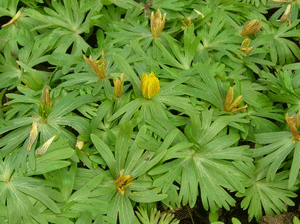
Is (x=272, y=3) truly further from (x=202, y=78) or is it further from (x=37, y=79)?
(x=37, y=79)

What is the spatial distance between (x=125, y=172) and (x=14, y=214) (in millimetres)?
564

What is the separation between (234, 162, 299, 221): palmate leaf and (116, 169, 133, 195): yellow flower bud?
66cm

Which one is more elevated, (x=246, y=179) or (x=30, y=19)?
(x=30, y=19)

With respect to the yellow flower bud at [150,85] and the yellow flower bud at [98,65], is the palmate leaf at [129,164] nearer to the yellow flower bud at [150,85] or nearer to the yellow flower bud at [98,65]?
the yellow flower bud at [150,85]

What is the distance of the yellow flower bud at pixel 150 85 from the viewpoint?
5.44 feet

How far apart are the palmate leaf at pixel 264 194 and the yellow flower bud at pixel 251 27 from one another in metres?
0.95

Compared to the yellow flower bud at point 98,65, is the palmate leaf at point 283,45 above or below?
below

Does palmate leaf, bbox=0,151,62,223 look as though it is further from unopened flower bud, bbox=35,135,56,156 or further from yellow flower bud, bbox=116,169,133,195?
yellow flower bud, bbox=116,169,133,195

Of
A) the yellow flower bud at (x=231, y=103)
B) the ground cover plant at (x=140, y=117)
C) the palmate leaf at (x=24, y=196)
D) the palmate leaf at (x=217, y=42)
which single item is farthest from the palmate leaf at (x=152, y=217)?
the palmate leaf at (x=217, y=42)

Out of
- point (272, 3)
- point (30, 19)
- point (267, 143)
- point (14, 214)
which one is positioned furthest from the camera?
point (272, 3)

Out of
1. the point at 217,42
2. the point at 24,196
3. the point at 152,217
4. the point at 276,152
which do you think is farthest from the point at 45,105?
the point at 276,152

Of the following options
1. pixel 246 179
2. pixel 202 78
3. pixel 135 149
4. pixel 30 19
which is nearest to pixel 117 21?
pixel 30 19

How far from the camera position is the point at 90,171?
165cm

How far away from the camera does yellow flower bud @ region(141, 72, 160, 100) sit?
5.44 ft
